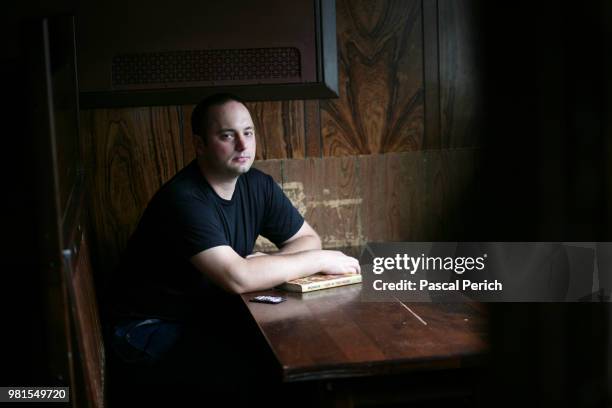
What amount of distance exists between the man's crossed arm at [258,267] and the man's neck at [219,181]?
13.0 inches

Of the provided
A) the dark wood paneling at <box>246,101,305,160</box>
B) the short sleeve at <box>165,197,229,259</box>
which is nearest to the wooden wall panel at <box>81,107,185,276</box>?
the dark wood paneling at <box>246,101,305,160</box>

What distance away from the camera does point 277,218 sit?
285 cm

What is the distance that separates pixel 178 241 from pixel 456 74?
5.66ft

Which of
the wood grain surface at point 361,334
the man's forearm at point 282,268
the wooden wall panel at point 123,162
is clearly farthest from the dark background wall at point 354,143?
the wood grain surface at point 361,334

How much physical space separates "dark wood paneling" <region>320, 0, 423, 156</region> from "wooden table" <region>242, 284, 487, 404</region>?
1.31 meters

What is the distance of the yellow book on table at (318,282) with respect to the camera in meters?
2.29

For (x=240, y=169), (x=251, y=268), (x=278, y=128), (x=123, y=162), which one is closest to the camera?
(x=251, y=268)

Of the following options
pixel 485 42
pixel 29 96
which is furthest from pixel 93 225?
pixel 485 42

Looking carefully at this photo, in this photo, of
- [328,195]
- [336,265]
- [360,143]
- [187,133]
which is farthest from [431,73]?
[336,265]

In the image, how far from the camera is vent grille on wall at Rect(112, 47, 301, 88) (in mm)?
3146

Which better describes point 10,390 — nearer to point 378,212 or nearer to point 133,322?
point 133,322

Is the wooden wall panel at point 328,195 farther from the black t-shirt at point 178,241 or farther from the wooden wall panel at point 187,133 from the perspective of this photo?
the black t-shirt at point 178,241

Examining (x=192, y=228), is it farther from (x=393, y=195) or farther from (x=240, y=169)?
(x=393, y=195)

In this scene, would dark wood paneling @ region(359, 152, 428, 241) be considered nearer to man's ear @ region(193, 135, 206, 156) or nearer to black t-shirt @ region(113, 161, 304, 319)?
black t-shirt @ region(113, 161, 304, 319)
